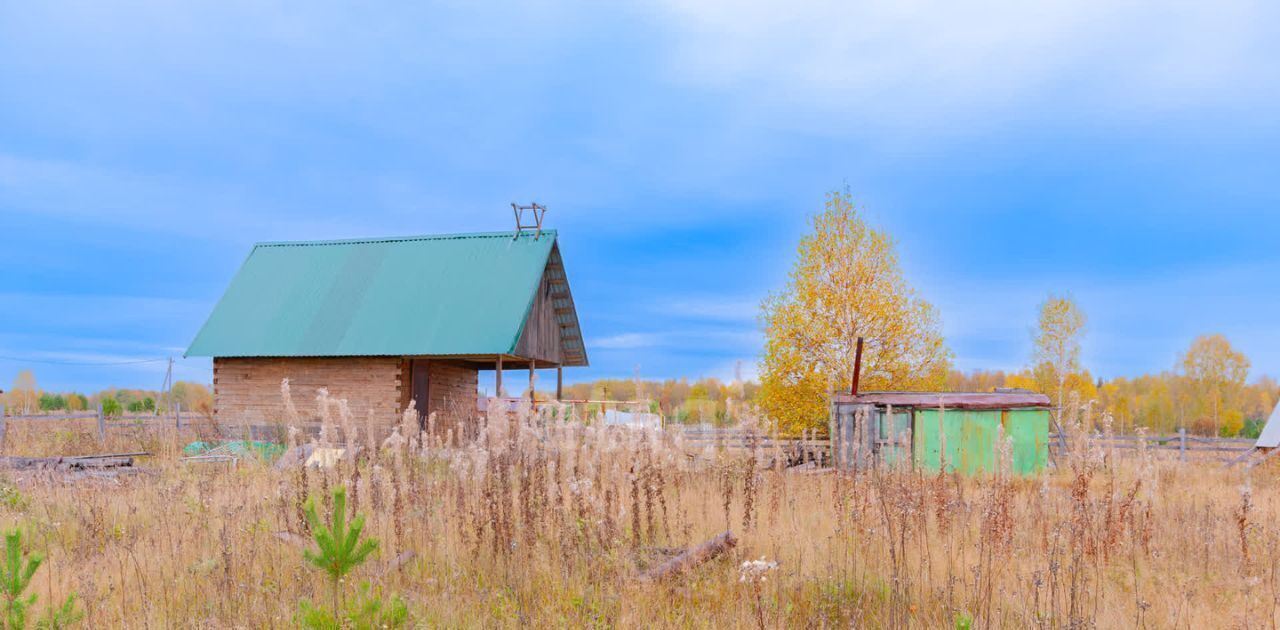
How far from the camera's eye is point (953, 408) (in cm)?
1880

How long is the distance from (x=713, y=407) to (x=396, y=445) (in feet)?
39.3

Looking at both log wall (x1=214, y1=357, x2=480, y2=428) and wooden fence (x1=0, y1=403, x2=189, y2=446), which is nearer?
wooden fence (x1=0, y1=403, x2=189, y2=446)

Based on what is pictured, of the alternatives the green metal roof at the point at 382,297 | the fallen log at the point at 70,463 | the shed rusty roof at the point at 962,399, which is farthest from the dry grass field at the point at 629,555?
the green metal roof at the point at 382,297

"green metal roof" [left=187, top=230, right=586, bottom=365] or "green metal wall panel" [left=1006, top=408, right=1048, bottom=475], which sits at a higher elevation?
"green metal roof" [left=187, top=230, right=586, bottom=365]

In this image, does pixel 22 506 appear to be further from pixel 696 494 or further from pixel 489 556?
pixel 696 494

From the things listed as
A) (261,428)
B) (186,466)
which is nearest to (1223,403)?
(261,428)

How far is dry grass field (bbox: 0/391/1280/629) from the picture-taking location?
585 centimetres

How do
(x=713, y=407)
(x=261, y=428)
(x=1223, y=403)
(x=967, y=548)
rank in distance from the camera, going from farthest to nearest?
(x=1223, y=403) → (x=261, y=428) → (x=713, y=407) → (x=967, y=548)

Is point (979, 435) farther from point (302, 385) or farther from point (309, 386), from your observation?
point (302, 385)

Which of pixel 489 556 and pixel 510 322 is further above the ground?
pixel 510 322

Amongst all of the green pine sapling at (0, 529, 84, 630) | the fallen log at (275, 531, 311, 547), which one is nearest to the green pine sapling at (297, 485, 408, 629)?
the green pine sapling at (0, 529, 84, 630)

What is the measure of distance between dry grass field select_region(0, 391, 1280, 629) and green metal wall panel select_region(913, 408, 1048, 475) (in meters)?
7.98

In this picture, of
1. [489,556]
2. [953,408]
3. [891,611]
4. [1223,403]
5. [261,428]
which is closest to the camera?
[891,611]

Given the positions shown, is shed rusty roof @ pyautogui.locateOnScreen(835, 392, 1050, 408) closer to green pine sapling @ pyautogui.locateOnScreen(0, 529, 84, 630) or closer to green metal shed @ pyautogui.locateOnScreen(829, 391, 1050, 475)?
green metal shed @ pyautogui.locateOnScreen(829, 391, 1050, 475)
